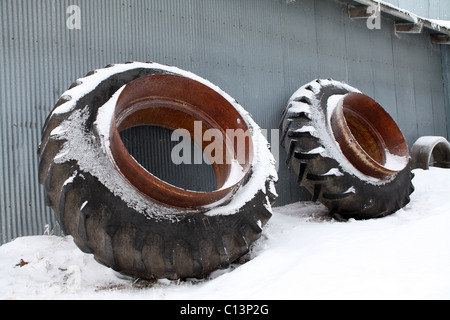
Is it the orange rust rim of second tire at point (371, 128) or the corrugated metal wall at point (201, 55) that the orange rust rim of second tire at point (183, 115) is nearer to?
the corrugated metal wall at point (201, 55)

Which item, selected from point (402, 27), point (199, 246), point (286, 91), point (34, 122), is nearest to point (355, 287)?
point (199, 246)

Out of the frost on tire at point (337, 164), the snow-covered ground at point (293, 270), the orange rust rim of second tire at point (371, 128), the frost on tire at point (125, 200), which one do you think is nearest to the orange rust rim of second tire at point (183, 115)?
the frost on tire at point (125, 200)

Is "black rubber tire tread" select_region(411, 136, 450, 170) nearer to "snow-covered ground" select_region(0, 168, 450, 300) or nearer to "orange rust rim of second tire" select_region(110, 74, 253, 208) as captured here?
"snow-covered ground" select_region(0, 168, 450, 300)

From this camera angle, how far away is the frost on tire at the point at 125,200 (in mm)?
2281

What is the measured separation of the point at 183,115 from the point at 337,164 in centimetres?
175

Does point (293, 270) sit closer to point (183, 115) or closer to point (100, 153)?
point (100, 153)

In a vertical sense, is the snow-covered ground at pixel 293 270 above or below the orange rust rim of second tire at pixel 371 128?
below

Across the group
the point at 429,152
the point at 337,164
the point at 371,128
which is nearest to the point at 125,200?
the point at 337,164

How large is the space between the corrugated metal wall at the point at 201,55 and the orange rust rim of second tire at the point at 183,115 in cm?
78

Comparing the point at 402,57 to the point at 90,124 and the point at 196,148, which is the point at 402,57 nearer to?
the point at 196,148

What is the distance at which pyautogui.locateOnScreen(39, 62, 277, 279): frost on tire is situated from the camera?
89.8 inches

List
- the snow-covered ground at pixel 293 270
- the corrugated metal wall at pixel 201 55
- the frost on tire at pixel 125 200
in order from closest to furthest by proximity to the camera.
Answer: the snow-covered ground at pixel 293 270, the frost on tire at pixel 125 200, the corrugated metal wall at pixel 201 55

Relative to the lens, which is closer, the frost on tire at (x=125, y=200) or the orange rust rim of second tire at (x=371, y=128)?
the frost on tire at (x=125, y=200)

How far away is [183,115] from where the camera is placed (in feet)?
11.9
